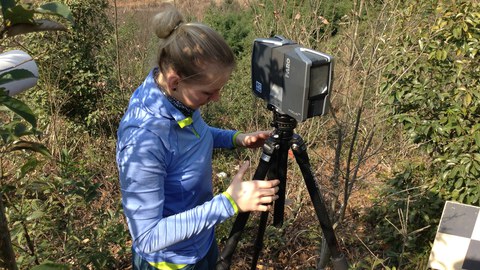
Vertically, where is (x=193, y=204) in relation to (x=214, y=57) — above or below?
below

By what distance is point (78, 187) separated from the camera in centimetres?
159

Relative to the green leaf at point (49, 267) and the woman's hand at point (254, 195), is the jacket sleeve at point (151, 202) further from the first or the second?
the green leaf at point (49, 267)

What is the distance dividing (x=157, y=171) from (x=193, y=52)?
343mm

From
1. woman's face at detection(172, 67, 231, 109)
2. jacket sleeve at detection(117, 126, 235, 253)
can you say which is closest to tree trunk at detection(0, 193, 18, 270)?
jacket sleeve at detection(117, 126, 235, 253)

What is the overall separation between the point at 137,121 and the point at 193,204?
0.37 metres

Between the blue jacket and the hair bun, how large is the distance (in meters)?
0.16

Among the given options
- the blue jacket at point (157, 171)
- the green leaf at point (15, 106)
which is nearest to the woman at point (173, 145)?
the blue jacket at point (157, 171)

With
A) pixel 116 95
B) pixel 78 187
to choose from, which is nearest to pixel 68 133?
pixel 116 95

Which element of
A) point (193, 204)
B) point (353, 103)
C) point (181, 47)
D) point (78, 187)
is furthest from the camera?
point (353, 103)

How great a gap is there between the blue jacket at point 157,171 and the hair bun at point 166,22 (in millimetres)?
156

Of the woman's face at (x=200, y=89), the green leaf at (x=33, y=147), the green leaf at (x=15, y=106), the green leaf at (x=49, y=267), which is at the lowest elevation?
the green leaf at (x=49, y=267)

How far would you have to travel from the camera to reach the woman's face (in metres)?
1.10

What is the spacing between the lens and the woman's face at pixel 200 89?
110 cm

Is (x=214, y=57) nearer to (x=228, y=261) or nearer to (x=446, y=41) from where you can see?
(x=228, y=261)
